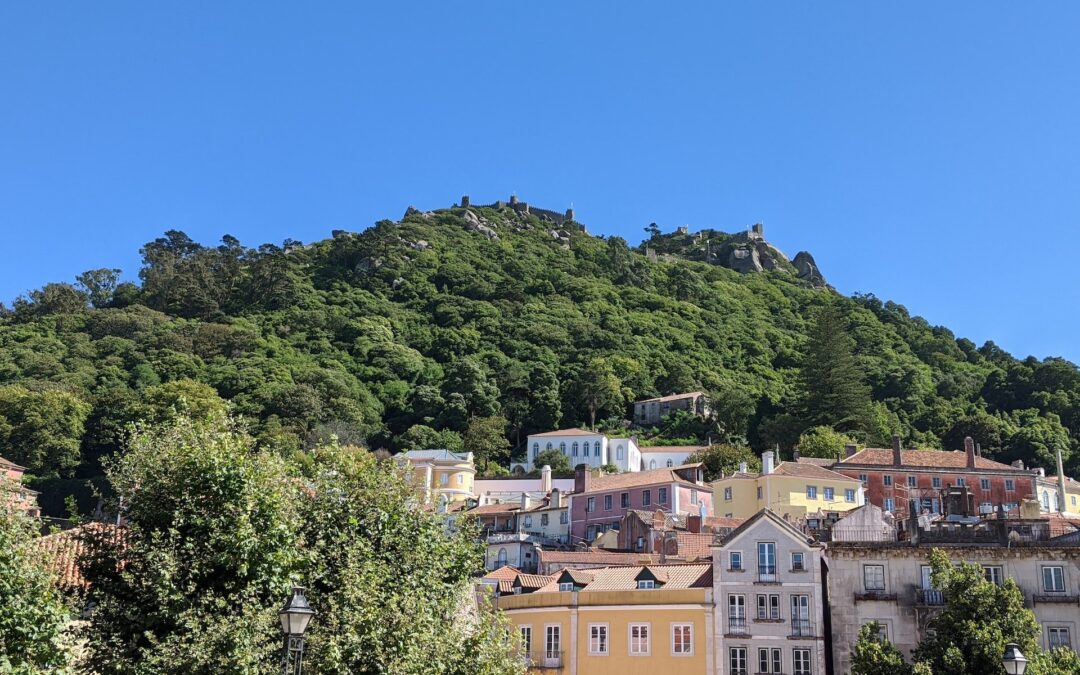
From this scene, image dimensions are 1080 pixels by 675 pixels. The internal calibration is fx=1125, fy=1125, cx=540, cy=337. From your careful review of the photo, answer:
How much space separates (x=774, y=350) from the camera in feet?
497

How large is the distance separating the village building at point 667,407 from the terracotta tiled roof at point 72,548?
97.3 m

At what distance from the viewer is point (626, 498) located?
259 ft

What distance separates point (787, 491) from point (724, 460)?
17545 millimetres

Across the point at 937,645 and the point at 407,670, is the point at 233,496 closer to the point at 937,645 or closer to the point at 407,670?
the point at 407,670

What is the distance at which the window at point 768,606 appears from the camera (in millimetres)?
41406

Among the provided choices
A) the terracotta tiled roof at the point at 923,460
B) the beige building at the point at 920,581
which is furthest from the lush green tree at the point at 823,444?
the beige building at the point at 920,581

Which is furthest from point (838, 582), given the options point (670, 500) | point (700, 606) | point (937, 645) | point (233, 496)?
point (670, 500)

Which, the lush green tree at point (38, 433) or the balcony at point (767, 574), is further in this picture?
the lush green tree at point (38, 433)

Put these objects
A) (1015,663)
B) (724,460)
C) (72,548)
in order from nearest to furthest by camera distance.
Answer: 1. (1015,663)
2. (72,548)
3. (724,460)

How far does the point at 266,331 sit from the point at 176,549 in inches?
4765

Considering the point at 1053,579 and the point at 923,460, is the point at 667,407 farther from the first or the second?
the point at 1053,579

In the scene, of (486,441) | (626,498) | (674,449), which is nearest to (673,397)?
(674,449)

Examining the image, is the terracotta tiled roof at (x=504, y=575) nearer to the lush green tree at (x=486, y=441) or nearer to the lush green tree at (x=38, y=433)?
the lush green tree at (x=486, y=441)

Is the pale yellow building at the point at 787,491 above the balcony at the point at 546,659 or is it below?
above
